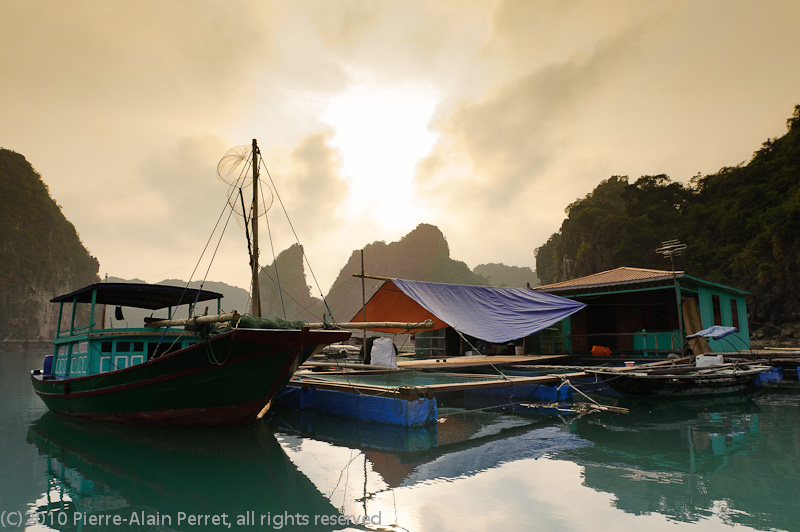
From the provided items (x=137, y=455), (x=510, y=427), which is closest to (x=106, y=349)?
(x=137, y=455)

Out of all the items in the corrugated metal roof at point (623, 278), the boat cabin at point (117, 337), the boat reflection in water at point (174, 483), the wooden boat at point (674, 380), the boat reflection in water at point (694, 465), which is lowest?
the boat reflection in water at point (174, 483)

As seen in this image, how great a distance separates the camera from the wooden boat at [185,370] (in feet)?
29.3

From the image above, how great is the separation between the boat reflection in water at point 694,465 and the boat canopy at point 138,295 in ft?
31.1

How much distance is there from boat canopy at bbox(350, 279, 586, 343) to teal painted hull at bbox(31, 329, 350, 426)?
3.88m

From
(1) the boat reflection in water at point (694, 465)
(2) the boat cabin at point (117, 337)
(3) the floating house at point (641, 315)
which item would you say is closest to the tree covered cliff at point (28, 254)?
(2) the boat cabin at point (117, 337)

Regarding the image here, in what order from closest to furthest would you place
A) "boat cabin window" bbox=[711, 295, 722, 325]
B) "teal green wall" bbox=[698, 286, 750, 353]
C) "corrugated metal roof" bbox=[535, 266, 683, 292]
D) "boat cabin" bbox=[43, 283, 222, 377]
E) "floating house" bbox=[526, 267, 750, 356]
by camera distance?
"boat cabin" bbox=[43, 283, 222, 377] → "corrugated metal roof" bbox=[535, 266, 683, 292] → "floating house" bbox=[526, 267, 750, 356] → "teal green wall" bbox=[698, 286, 750, 353] → "boat cabin window" bbox=[711, 295, 722, 325]

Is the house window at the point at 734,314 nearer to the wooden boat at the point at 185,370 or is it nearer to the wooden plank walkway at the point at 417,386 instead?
the wooden plank walkway at the point at 417,386

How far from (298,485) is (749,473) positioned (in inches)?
247

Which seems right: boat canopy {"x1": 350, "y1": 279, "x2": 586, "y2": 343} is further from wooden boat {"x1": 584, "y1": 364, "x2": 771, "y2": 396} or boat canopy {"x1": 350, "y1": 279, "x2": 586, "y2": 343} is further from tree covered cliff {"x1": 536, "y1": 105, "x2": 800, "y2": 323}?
tree covered cliff {"x1": 536, "y1": 105, "x2": 800, "y2": 323}

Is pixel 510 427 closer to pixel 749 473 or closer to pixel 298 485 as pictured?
pixel 749 473

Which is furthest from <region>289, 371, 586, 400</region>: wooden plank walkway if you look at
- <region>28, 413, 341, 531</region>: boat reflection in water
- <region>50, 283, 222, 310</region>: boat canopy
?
<region>50, 283, 222, 310</region>: boat canopy

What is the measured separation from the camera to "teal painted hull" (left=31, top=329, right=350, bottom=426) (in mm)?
8922

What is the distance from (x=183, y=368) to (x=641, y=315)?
17940 mm

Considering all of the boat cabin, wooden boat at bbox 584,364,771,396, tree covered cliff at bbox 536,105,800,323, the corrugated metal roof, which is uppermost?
tree covered cliff at bbox 536,105,800,323
